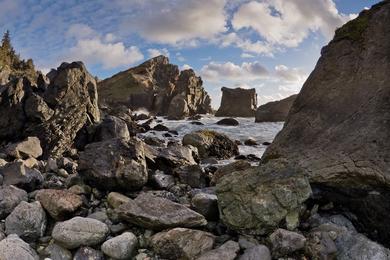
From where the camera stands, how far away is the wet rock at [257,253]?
19.7 ft

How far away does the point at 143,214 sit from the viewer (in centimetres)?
705

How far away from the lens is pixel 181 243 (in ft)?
21.1

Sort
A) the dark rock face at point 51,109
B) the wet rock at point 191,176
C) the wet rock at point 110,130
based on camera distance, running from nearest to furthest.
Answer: the wet rock at point 191,176
the dark rock face at point 51,109
the wet rock at point 110,130

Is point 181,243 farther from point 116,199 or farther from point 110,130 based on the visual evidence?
point 110,130

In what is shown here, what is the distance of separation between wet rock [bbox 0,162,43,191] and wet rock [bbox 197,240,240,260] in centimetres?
547

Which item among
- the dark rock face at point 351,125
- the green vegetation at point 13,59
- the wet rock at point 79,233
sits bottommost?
the wet rock at point 79,233

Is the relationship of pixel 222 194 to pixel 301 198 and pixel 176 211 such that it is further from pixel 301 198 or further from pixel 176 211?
pixel 301 198

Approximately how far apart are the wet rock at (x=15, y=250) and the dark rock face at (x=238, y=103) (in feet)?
227

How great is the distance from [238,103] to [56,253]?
7100cm

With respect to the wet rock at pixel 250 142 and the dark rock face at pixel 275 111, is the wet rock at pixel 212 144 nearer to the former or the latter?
the wet rock at pixel 250 142

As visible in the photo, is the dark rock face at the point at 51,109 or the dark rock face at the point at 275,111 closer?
the dark rock face at the point at 51,109

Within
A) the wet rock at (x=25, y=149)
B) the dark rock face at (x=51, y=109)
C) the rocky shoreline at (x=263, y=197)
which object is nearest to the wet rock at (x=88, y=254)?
the rocky shoreline at (x=263, y=197)

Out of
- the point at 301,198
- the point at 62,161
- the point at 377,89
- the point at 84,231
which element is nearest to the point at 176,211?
the point at 84,231

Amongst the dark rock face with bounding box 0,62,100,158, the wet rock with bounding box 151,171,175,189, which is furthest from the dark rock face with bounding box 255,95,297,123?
the wet rock with bounding box 151,171,175,189
